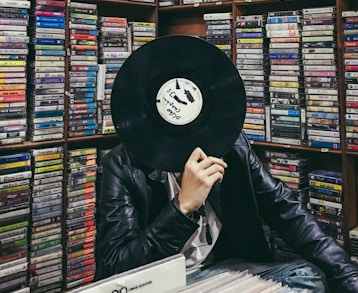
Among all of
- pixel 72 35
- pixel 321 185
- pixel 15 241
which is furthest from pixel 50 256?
pixel 321 185

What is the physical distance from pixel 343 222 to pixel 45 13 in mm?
1693

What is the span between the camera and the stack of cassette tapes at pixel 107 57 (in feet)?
7.93

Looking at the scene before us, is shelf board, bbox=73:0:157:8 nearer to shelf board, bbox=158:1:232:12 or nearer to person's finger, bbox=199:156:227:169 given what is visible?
shelf board, bbox=158:1:232:12

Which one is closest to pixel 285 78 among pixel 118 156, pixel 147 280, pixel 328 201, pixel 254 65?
Result: pixel 254 65

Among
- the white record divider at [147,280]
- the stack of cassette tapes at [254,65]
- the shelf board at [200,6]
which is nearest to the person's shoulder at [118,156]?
the white record divider at [147,280]

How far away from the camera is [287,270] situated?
1.09 m

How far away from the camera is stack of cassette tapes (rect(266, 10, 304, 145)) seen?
2096mm

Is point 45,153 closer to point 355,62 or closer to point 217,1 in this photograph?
point 217,1

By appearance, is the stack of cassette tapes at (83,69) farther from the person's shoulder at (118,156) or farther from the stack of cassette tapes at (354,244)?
the stack of cassette tapes at (354,244)

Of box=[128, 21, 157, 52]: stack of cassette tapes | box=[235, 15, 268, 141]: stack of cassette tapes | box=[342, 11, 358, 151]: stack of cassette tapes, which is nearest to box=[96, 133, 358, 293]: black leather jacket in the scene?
box=[342, 11, 358, 151]: stack of cassette tapes

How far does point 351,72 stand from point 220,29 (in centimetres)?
74

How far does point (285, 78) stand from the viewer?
2.14 meters

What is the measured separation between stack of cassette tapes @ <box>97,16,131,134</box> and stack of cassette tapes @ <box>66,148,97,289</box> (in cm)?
19

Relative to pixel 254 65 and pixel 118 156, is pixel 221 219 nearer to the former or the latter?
pixel 118 156
